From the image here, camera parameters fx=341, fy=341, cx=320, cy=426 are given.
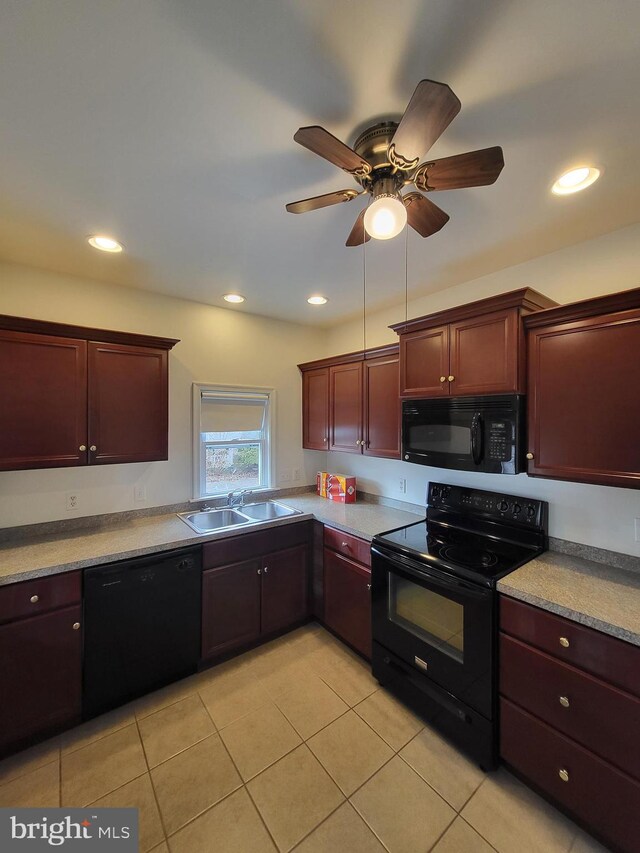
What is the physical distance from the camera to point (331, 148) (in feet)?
3.41

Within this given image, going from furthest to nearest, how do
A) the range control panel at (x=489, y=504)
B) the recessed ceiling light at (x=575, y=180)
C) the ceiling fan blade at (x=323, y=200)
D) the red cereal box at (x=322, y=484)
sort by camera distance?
the red cereal box at (x=322, y=484)
the range control panel at (x=489, y=504)
the recessed ceiling light at (x=575, y=180)
the ceiling fan blade at (x=323, y=200)

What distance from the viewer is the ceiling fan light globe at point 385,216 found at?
113 centimetres

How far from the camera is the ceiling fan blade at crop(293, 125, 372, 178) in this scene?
0.96m

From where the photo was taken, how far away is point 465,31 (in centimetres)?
89

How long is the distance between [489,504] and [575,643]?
915mm

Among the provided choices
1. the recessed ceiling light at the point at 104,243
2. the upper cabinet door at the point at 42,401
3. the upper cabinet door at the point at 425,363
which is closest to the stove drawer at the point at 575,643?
the upper cabinet door at the point at 425,363

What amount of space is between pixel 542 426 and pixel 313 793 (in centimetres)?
203

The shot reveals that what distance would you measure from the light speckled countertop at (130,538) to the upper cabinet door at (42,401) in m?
0.49

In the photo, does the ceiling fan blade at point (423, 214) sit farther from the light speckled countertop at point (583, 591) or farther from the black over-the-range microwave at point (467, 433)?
the light speckled countertop at point (583, 591)

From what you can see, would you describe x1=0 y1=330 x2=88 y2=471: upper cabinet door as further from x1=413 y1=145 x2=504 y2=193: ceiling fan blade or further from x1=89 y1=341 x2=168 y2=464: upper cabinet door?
x1=413 y1=145 x2=504 y2=193: ceiling fan blade

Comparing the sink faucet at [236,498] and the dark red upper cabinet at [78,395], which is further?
the sink faucet at [236,498]

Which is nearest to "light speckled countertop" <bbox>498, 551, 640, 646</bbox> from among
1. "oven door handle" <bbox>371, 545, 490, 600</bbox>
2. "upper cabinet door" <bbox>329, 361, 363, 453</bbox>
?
"oven door handle" <bbox>371, 545, 490, 600</bbox>

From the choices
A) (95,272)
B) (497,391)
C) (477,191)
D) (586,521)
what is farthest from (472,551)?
(95,272)

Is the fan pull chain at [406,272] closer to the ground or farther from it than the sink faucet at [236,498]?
farther from it
